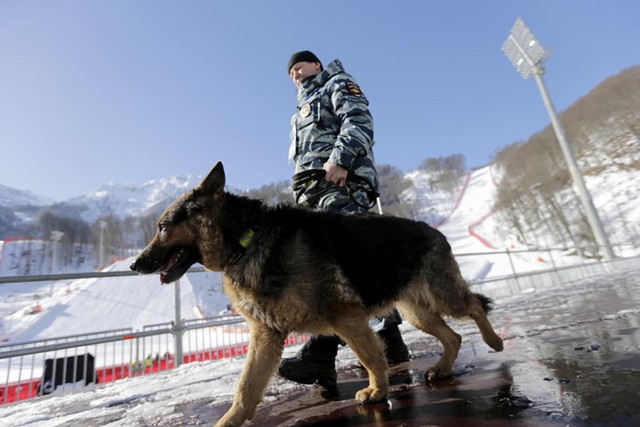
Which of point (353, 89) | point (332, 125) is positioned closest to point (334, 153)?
point (332, 125)

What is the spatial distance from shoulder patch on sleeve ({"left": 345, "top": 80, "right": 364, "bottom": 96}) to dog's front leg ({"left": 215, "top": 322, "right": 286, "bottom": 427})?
8.13 feet

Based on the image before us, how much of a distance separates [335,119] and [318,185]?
80 cm

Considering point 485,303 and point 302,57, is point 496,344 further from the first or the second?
point 302,57

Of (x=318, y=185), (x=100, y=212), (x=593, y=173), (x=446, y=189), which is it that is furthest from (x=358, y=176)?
(x=100, y=212)

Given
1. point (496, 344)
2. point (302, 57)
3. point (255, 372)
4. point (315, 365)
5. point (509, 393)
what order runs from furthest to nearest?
1. point (302, 57)
2. point (496, 344)
3. point (315, 365)
4. point (255, 372)
5. point (509, 393)

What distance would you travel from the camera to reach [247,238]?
2.34 metres

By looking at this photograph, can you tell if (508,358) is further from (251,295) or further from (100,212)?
(100,212)

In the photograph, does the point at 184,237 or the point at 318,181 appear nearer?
the point at 184,237

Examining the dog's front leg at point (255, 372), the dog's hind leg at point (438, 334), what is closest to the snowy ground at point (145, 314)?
the dog's front leg at point (255, 372)

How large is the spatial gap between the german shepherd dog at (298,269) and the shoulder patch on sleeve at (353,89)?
4.67 ft

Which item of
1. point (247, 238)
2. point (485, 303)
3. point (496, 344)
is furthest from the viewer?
point (485, 303)

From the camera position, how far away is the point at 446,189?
10400cm

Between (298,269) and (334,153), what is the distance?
1.21 metres

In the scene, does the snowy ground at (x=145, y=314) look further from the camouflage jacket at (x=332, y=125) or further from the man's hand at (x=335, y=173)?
the camouflage jacket at (x=332, y=125)
